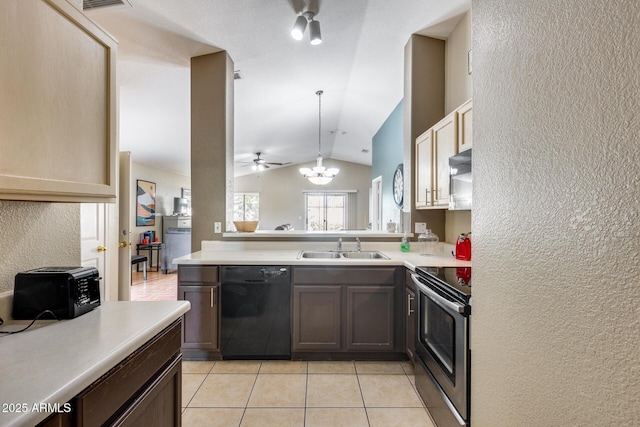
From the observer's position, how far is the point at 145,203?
21.4 feet

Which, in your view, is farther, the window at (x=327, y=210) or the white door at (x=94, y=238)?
the window at (x=327, y=210)

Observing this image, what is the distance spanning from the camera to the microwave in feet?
6.45

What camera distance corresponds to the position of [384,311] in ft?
8.06

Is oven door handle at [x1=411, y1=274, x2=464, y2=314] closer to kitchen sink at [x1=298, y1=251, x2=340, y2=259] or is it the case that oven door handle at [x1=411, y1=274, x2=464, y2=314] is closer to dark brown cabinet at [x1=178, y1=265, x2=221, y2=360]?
kitchen sink at [x1=298, y1=251, x2=340, y2=259]

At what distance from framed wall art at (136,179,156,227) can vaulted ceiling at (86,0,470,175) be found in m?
1.00

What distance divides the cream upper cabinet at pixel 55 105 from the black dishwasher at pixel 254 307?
1389 millimetres

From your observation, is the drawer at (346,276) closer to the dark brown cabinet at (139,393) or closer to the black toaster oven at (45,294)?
the dark brown cabinet at (139,393)

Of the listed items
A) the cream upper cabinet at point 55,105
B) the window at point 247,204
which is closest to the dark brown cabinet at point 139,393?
the cream upper cabinet at point 55,105

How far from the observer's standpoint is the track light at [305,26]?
2.49 m

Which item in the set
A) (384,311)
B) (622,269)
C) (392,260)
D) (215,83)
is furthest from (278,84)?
(622,269)

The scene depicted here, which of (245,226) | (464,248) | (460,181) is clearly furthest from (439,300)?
(245,226)

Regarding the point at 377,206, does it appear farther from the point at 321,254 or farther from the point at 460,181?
the point at 460,181

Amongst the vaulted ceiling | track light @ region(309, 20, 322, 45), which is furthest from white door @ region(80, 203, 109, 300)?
track light @ region(309, 20, 322, 45)

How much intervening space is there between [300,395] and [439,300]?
1196 millimetres
